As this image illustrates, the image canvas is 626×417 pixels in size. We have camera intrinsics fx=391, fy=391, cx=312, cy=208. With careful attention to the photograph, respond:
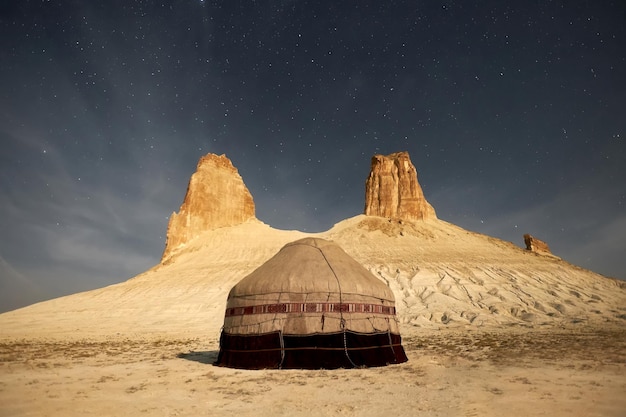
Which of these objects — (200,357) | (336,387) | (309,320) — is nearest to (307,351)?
(309,320)

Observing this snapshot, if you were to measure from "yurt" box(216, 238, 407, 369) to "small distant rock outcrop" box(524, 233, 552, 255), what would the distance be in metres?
54.9

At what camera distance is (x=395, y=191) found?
238 feet

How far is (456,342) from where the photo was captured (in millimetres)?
15328

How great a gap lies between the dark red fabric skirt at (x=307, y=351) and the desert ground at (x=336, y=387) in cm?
27

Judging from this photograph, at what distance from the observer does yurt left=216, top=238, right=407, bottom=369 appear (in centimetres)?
946

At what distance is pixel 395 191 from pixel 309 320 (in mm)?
65262

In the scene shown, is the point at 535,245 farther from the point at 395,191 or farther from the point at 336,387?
the point at 336,387

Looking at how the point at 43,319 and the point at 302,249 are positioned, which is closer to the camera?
the point at 302,249

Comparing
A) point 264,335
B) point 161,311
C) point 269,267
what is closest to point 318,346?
point 264,335

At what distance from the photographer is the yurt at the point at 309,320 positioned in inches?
372

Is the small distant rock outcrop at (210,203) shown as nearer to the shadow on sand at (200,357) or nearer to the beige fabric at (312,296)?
the shadow on sand at (200,357)

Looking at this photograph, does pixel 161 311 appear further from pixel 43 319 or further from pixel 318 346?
pixel 318 346

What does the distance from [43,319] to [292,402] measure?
115ft

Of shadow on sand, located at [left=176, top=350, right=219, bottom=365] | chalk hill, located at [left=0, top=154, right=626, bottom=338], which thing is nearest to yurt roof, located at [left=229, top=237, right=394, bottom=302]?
shadow on sand, located at [left=176, top=350, right=219, bottom=365]
